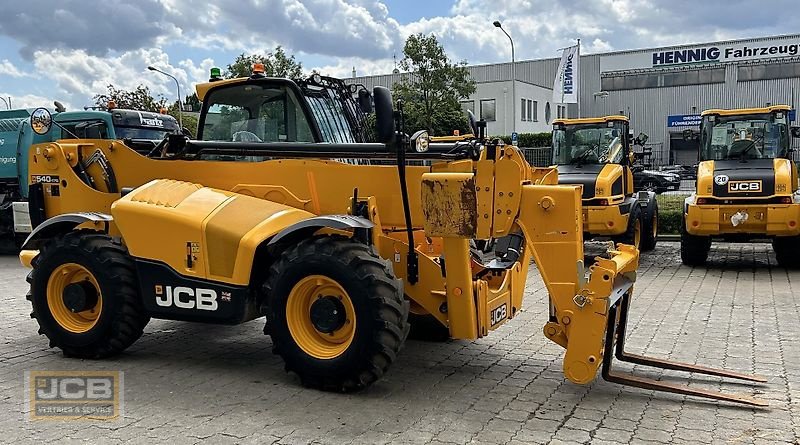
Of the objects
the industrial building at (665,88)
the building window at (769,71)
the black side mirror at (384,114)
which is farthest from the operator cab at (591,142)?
the building window at (769,71)

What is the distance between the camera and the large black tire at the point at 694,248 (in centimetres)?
1210

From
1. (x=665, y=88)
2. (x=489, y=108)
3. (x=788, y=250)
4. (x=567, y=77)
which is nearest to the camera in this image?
(x=788, y=250)

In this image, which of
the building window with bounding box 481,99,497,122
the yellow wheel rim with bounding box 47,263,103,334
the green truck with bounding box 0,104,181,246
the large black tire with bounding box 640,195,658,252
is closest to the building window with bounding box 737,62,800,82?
the building window with bounding box 481,99,497,122

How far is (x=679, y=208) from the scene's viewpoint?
54.7 feet

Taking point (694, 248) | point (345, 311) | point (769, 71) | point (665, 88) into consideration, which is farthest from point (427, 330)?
point (769, 71)

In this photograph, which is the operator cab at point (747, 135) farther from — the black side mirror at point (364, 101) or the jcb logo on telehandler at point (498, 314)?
the jcb logo on telehandler at point (498, 314)

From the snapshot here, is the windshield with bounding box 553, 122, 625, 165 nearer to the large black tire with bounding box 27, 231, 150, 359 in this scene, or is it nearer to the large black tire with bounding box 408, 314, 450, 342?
the large black tire with bounding box 408, 314, 450, 342

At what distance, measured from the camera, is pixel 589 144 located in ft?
45.5

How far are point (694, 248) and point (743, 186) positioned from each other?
1.33m

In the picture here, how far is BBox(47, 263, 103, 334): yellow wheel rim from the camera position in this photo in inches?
249

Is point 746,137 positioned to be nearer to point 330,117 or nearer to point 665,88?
point 330,117

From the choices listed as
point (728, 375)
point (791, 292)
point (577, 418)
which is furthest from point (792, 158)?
point (577, 418)

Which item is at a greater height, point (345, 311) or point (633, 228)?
point (345, 311)

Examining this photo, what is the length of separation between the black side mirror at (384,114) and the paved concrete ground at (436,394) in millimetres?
1907
